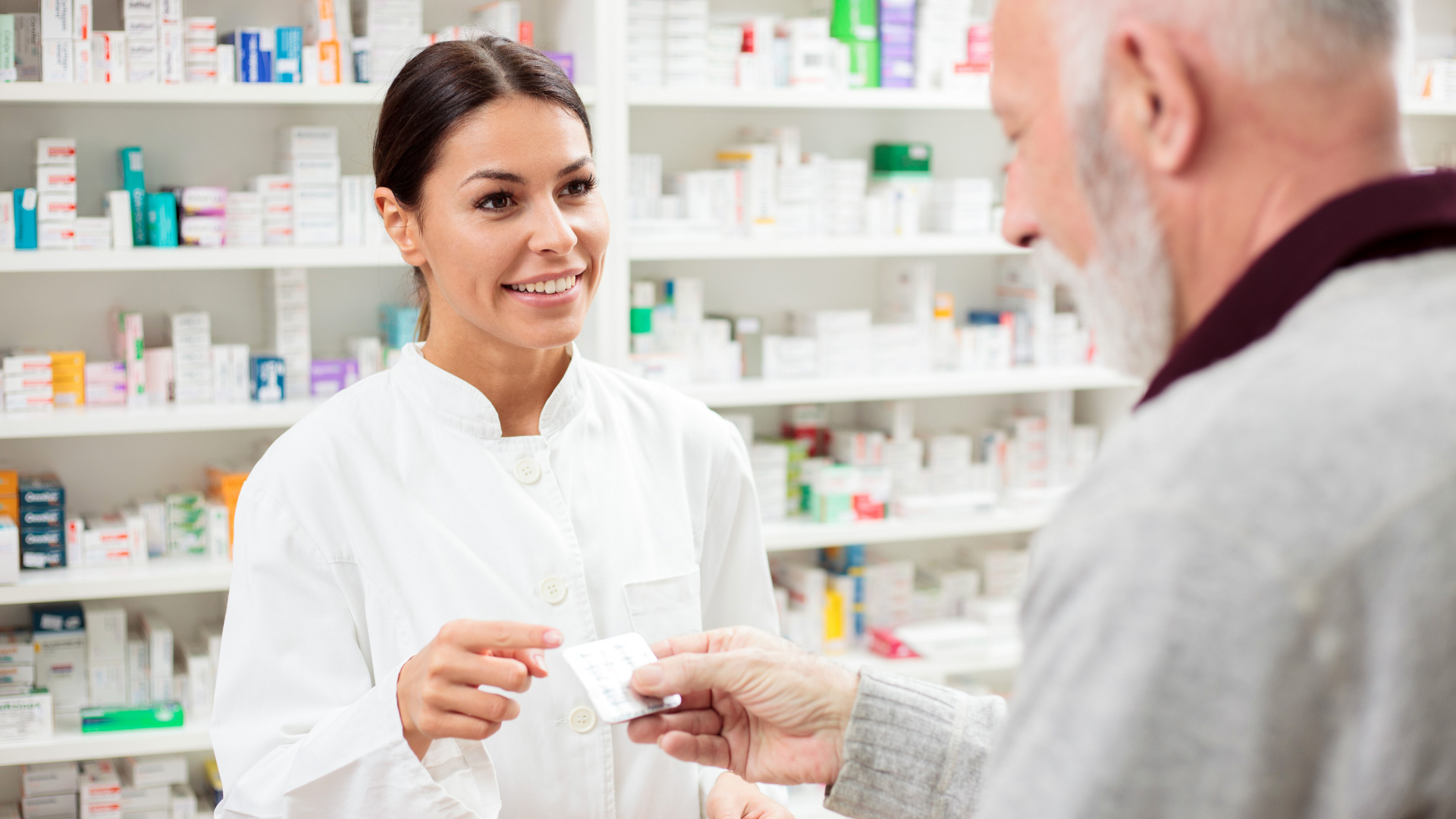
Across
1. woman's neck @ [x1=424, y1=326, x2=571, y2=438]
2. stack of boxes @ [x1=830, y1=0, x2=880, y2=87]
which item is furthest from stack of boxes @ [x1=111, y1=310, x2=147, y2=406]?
stack of boxes @ [x1=830, y1=0, x2=880, y2=87]

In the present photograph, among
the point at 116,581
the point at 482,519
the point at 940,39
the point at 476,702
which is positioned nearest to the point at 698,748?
the point at 476,702

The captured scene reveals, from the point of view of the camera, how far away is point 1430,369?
510mm

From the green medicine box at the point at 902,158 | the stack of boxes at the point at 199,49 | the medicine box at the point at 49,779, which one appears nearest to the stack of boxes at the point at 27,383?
the stack of boxes at the point at 199,49

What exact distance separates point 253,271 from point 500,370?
1.70 metres

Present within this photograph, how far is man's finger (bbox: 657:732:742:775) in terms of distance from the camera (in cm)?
114

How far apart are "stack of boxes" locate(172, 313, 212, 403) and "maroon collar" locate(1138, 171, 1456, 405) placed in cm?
258

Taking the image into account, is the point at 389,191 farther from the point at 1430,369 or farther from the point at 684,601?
the point at 1430,369

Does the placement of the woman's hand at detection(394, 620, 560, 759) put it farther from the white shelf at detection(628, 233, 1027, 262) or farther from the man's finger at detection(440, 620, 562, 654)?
the white shelf at detection(628, 233, 1027, 262)

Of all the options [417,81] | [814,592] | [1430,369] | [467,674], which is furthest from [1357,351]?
[814,592]

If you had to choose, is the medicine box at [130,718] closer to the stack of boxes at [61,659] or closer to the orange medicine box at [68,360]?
the stack of boxes at [61,659]

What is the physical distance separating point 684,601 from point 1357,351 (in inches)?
42.1

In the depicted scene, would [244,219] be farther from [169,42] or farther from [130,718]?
[130,718]

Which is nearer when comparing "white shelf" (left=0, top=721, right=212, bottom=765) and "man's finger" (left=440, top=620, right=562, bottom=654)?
"man's finger" (left=440, top=620, right=562, bottom=654)

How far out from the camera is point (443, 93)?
4.86 ft
